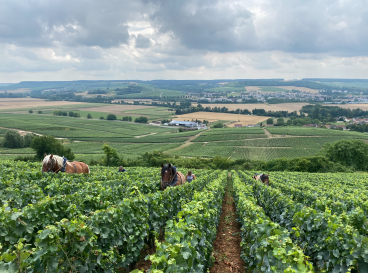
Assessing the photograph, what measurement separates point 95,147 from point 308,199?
230 feet

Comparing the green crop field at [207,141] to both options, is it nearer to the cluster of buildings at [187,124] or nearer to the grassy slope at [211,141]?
the grassy slope at [211,141]

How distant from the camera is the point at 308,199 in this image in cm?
1064

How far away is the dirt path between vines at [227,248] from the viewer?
736 centimetres

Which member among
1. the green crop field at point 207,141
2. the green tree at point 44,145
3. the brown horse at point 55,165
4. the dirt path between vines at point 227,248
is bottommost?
the green crop field at point 207,141

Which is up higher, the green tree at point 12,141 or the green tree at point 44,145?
the green tree at point 44,145

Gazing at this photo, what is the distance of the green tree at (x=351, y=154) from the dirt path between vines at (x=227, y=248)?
47604 mm

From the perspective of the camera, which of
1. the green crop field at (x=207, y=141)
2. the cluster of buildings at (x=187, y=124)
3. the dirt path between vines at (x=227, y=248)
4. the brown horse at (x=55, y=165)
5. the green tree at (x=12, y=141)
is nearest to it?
the dirt path between vines at (x=227, y=248)

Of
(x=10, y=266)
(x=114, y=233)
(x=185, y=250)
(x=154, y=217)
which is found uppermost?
(x=10, y=266)

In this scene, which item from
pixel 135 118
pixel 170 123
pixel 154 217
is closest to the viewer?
pixel 154 217

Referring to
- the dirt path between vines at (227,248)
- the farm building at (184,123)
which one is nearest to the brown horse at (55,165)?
the dirt path between vines at (227,248)

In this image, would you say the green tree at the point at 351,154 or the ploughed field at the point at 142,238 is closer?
the ploughed field at the point at 142,238

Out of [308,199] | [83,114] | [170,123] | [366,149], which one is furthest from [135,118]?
[308,199]

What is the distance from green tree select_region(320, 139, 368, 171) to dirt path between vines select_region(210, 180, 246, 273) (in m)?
47.6

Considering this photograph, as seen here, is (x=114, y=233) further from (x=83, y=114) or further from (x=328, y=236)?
(x=83, y=114)
